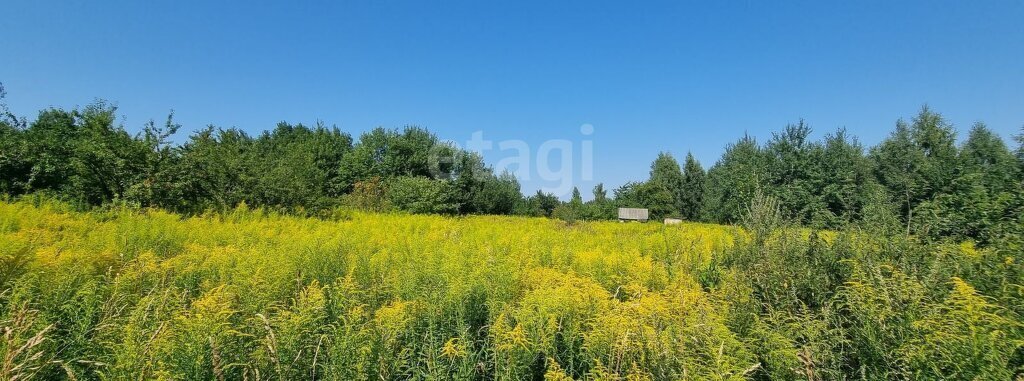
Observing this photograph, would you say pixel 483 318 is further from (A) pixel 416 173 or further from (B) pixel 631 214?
(A) pixel 416 173

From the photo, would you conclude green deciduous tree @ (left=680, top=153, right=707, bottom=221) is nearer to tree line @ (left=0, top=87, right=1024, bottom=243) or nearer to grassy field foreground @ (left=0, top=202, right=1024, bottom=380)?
tree line @ (left=0, top=87, right=1024, bottom=243)

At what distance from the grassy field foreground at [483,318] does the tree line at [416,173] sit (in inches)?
42.2

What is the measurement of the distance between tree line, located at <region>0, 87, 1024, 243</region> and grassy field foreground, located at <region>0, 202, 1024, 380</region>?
107 centimetres

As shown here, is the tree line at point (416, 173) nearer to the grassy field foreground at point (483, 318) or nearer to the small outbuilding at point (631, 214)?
the grassy field foreground at point (483, 318)

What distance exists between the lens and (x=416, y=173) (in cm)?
3919

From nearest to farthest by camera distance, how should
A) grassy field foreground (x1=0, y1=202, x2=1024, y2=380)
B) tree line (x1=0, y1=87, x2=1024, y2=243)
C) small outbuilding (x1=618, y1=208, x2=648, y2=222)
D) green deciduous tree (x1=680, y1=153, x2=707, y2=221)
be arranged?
grassy field foreground (x1=0, y1=202, x2=1024, y2=380) → tree line (x1=0, y1=87, x2=1024, y2=243) → small outbuilding (x1=618, y1=208, x2=648, y2=222) → green deciduous tree (x1=680, y1=153, x2=707, y2=221)

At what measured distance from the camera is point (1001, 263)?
3.11 metres

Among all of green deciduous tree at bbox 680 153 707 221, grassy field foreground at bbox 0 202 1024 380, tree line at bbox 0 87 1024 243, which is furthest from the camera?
green deciduous tree at bbox 680 153 707 221

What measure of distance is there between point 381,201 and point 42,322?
64.7ft

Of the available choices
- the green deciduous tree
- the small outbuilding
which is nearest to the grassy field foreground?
the small outbuilding

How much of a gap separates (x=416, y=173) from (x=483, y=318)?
3717 centimetres

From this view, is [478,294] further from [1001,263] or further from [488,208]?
[488,208]

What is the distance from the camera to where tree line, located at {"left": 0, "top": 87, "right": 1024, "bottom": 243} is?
15.0 feet

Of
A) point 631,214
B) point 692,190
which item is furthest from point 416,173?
point 692,190
